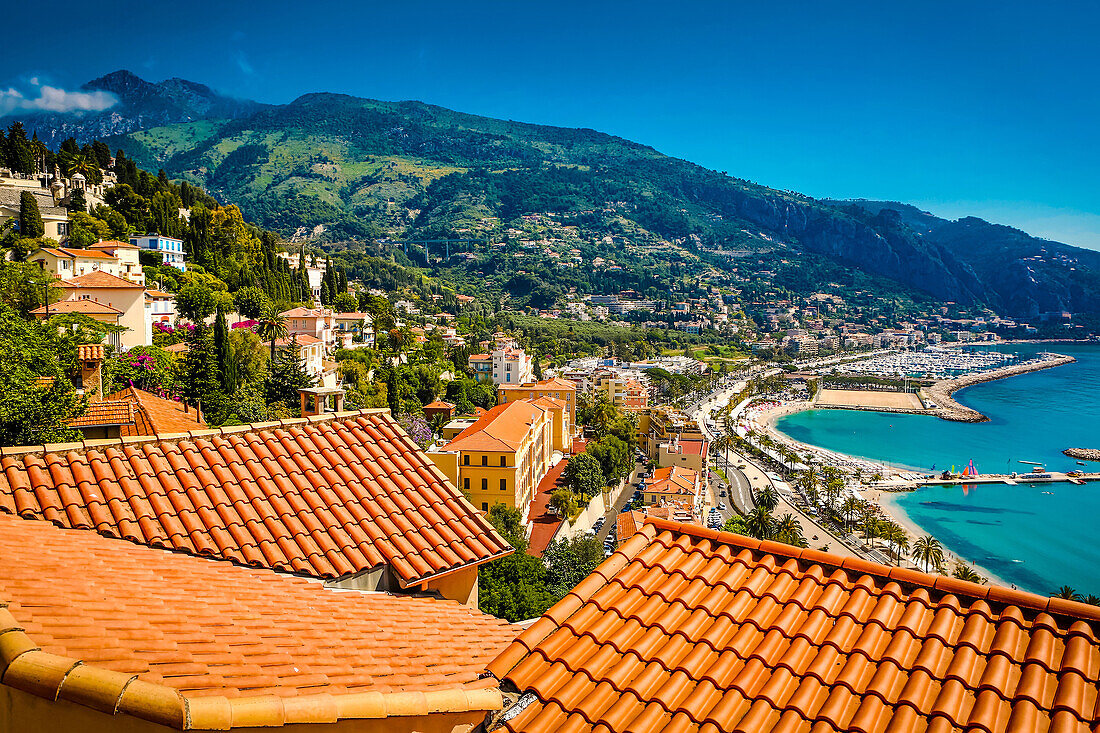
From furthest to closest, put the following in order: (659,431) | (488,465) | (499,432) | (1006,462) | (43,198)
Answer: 1. (1006,462)
2. (659,431)
3. (43,198)
4. (499,432)
5. (488,465)

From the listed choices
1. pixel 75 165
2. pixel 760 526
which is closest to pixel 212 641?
pixel 760 526

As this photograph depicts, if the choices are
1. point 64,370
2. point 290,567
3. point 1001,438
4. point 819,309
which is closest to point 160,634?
point 290,567

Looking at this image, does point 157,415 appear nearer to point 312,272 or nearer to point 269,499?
point 269,499

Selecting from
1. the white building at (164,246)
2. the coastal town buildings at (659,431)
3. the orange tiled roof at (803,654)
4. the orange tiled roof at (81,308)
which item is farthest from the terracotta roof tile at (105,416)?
the coastal town buildings at (659,431)

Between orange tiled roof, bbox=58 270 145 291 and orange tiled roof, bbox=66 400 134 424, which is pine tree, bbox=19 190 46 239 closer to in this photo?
orange tiled roof, bbox=58 270 145 291

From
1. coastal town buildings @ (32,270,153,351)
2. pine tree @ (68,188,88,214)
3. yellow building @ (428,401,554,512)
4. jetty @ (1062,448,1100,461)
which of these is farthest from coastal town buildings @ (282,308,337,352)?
jetty @ (1062,448,1100,461)

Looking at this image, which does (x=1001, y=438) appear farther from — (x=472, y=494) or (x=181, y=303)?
(x=181, y=303)

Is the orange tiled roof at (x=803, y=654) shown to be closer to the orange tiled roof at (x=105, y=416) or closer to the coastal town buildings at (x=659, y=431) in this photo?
the orange tiled roof at (x=105, y=416)
